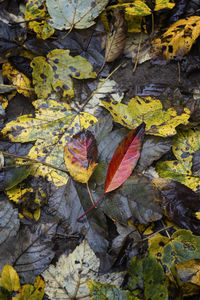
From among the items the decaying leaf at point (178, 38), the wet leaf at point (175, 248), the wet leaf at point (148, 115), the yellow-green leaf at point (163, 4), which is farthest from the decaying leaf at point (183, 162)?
the yellow-green leaf at point (163, 4)

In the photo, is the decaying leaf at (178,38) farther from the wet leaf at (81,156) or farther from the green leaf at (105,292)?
the green leaf at (105,292)

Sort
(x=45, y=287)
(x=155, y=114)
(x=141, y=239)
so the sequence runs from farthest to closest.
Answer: (x=155, y=114)
(x=141, y=239)
(x=45, y=287)

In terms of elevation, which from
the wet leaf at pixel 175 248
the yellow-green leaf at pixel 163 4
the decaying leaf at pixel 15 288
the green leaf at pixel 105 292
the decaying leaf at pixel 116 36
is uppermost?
the yellow-green leaf at pixel 163 4

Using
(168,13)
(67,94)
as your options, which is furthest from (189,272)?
(168,13)

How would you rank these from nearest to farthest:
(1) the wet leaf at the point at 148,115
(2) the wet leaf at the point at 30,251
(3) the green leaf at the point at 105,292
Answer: (3) the green leaf at the point at 105,292, (2) the wet leaf at the point at 30,251, (1) the wet leaf at the point at 148,115

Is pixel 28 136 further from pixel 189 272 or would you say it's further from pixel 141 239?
pixel 189 272

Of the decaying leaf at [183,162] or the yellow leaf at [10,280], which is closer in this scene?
the yellow leaf at [10,280]

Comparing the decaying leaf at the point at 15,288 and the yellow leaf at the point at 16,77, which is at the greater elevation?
the yellow leaf at the point at 16,77
